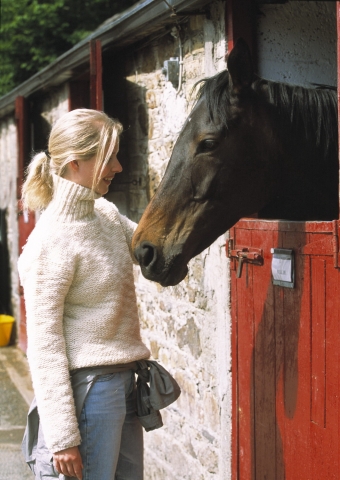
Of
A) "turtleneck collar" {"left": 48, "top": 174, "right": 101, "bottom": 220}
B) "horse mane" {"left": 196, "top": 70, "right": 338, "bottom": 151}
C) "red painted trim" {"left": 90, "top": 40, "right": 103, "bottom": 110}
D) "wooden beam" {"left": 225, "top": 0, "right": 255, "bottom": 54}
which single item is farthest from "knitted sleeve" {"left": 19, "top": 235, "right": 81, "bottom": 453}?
"red painted trim" {"left": 90, "top": 40, "right": 103, "bottom": 110}

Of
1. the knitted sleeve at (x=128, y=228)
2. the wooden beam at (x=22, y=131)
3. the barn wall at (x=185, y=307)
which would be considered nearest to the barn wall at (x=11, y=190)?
the wooden beam at (x=22, y=131)

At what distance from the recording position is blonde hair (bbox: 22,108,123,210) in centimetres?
263

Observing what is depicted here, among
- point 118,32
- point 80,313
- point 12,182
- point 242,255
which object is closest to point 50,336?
point 80,313

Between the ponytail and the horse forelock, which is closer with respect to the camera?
the ponytail

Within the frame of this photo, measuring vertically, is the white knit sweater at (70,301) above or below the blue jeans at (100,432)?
above

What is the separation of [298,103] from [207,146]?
44cm

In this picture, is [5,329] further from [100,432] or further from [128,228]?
[100,432]

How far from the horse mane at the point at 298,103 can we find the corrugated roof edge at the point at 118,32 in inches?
42.0

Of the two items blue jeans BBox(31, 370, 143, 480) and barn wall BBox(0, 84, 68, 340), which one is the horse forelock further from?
barn wall BBox(0, 84, 68, 340)

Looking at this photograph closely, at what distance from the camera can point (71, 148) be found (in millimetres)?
2641

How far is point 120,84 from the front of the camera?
5363 millimetres

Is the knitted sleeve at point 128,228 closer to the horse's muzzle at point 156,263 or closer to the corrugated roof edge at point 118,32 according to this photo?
the horse's muzzle at point 156,263

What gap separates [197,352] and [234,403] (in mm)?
667

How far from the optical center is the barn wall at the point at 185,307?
12.4 ft
